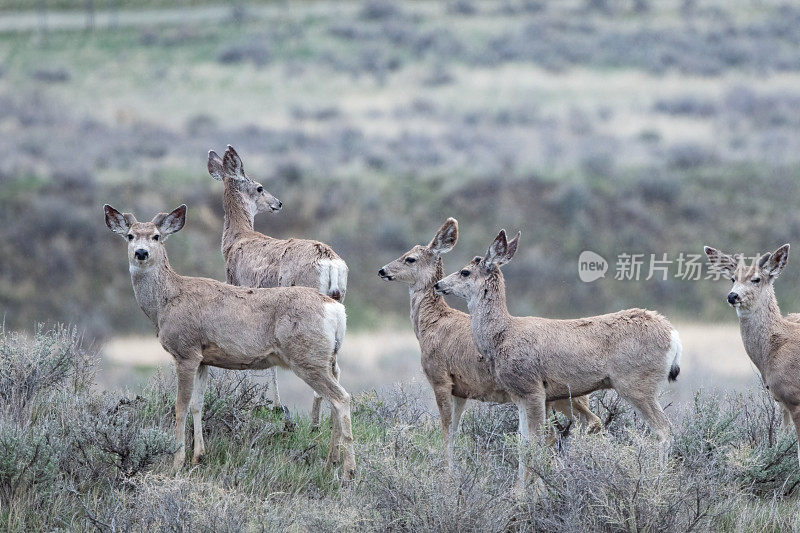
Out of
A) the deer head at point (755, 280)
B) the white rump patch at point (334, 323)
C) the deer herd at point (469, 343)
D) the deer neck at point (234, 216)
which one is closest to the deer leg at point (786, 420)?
the deer herd at point (469, 343)

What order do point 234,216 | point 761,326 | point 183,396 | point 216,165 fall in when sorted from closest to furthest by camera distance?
1. point 183,396
2. point 761,326
3. point 234,216
4. point 216,165

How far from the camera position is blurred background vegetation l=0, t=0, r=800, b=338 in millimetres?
27609

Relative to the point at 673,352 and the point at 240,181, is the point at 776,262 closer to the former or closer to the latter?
the point at 673,352

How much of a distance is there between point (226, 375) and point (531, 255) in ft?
64.7

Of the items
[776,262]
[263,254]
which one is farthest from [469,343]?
[776,262]

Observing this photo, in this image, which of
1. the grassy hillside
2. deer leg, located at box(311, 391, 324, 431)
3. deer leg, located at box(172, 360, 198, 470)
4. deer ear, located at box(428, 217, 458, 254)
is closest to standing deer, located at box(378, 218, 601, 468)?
deer ear, located at box(428, 217, 458, 254)

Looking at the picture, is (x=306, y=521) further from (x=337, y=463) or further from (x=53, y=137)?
(x=53, y=137)

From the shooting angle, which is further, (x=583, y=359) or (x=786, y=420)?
(x=786, y=420)

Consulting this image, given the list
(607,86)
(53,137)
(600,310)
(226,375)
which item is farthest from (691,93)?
(226,375)

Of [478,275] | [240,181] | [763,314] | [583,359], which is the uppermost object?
[240,181]

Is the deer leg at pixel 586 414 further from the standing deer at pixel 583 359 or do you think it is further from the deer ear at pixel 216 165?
the deer ear at pixel 216 165

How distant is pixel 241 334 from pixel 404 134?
29639 mm

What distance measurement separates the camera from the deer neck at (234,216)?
433 inches

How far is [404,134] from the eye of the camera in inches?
1469
